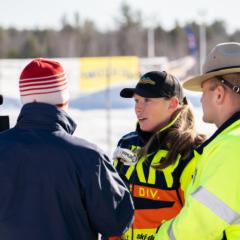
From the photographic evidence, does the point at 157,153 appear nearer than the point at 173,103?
Yes

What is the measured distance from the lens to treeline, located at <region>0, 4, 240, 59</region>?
202 feet

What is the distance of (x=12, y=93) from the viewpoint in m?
11.9

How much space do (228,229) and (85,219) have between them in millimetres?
692

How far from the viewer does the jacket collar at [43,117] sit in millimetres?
2461

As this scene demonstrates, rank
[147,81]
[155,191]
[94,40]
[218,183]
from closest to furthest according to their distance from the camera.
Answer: [218,183], [155,191], [147,81], [94,40]

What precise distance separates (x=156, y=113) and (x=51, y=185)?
117 cm

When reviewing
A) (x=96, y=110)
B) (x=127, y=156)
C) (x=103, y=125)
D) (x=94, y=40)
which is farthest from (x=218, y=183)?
(x=94, y=40)

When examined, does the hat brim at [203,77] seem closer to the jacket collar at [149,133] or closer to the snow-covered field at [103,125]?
the jacket collar at [149,133]

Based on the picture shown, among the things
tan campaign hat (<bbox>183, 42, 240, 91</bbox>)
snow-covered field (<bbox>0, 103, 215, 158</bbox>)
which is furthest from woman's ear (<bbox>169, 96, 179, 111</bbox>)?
snow-covered field (<bbox>0, 103, 215, 158</bbox>)

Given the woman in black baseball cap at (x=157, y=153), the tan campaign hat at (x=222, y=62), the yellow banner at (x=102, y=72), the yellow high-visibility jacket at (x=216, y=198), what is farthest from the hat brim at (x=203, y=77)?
the yellow banner at (x=102, y=72)

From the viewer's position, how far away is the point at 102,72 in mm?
13352

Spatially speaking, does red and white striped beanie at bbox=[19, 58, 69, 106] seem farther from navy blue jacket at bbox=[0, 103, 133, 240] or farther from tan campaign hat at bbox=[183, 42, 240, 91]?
tan campaign hat at bbox=[183, 42, 240, 91]

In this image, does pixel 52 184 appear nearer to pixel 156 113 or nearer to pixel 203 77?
pixel 203 77

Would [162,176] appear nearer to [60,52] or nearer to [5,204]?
[5,204]
